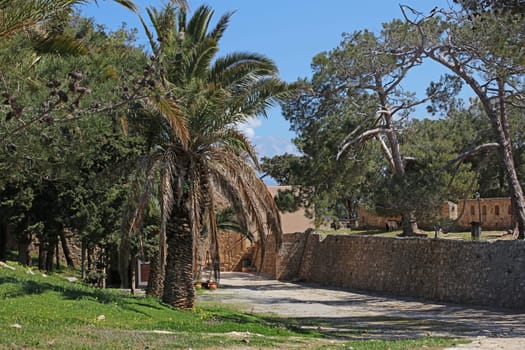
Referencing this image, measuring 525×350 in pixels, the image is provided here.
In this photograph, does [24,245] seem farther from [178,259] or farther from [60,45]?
[60,45]

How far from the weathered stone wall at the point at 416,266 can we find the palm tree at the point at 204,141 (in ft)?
31.1

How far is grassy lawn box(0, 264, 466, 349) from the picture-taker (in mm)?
9617

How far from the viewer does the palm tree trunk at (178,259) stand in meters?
17.1

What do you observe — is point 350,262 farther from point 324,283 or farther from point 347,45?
point 347,45

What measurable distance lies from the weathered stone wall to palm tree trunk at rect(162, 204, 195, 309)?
34.6 feet

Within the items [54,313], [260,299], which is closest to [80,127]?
[54,313]

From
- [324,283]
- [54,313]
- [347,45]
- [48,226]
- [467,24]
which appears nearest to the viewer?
[54,313]

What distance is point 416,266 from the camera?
2758 centimetres

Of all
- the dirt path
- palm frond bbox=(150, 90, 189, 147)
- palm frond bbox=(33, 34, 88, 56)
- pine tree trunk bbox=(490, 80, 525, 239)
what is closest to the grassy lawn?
the dirt path

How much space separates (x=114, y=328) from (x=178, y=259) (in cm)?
567

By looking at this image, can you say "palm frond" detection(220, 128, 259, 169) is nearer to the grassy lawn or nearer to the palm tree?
the palm tree

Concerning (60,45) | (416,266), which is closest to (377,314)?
(416,266)

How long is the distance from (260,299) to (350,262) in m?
7.23

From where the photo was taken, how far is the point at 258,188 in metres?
16.3
